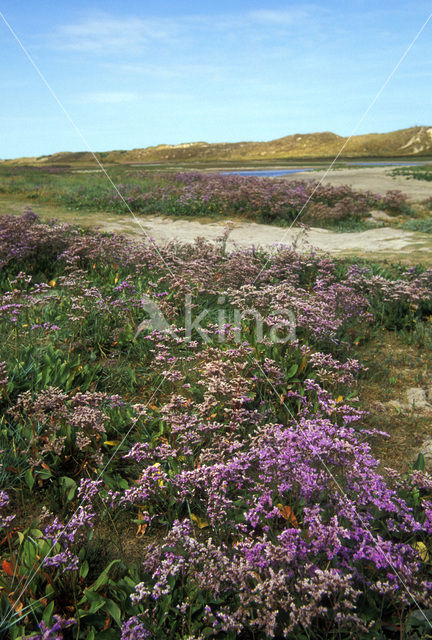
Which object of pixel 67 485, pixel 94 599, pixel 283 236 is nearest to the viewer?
pixel 94 599

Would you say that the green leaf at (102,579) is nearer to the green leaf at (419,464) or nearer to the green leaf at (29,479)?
the green leaf at (29,479)

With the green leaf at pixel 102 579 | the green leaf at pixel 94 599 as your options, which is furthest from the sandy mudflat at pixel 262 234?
the green leaf at pixel 94 599

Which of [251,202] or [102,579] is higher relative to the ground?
[251,202]

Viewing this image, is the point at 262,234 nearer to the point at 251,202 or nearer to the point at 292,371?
the point at 251,202

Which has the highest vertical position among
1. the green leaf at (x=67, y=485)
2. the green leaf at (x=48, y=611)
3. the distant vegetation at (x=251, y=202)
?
the distant vegetation at (x=251, y=202)

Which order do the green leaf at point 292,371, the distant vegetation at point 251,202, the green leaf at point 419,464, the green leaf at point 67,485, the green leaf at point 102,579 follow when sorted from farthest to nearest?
the distant vegetation at point 251,202 < the green leaf at point 292,371 < the green leaf at point 419,464 < the green leaf at point 67,485 < the green leaf at point 102,579

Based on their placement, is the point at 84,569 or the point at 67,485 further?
the point at 67,485

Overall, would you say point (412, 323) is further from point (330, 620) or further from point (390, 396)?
point (330, 620)

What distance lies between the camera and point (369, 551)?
235 cm

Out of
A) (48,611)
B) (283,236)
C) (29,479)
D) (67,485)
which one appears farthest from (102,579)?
(283,236)

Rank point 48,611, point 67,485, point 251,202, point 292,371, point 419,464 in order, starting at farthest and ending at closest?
point 251,202
point 292,371
point 419,464
point 67,485
point 48,611

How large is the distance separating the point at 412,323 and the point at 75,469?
5.14 m

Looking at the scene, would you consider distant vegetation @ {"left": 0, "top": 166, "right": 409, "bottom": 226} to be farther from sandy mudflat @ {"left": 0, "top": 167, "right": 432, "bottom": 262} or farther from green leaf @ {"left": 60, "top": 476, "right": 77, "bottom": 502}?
green leaf @ {"left": 60, "top": 476, "right": 77, "bottom": 502}

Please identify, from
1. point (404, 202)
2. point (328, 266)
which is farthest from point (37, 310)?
point (404, 202)
